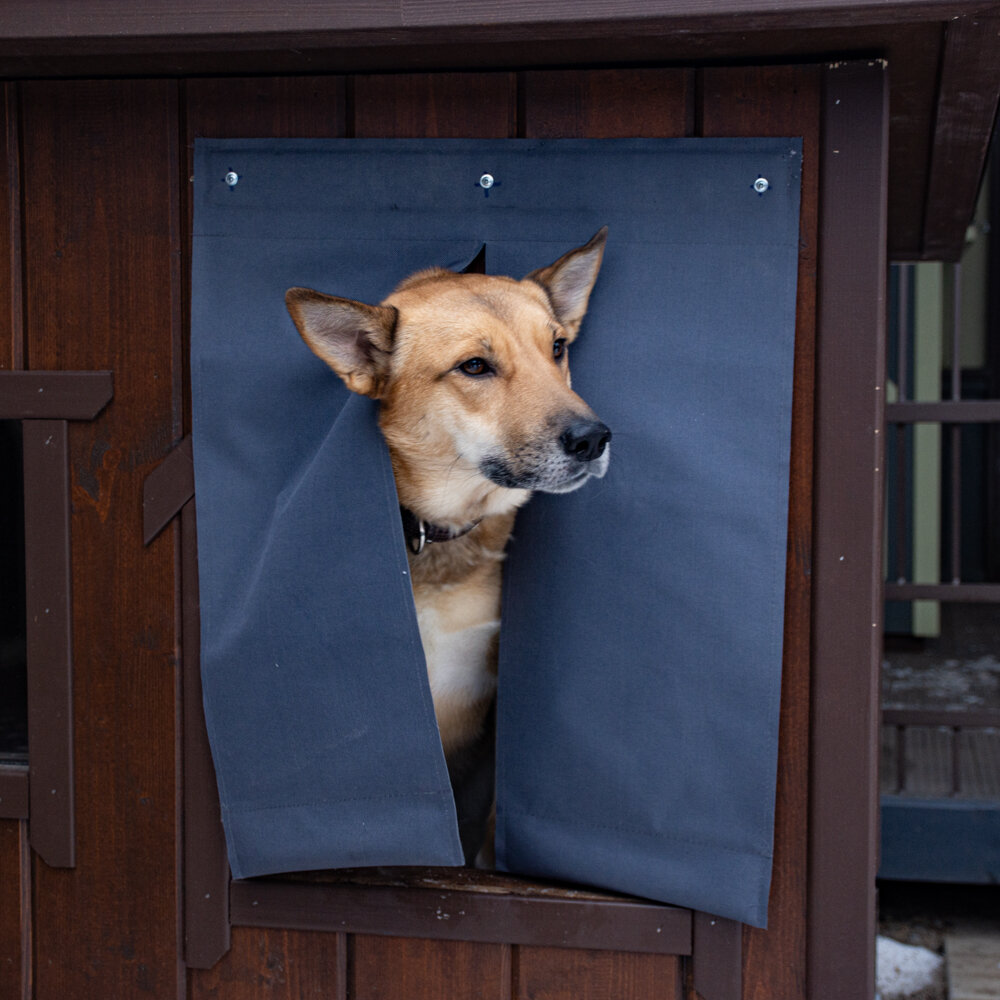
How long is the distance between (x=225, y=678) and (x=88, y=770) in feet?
1.60

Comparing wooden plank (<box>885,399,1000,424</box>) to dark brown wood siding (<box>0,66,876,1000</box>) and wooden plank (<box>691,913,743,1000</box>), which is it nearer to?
dark brown wood siding (<box>0,66,876,1000</box>)

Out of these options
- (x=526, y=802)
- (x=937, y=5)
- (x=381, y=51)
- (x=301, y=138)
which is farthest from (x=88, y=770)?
(x=937, y=5)

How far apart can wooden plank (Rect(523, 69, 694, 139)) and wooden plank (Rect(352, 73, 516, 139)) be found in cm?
7

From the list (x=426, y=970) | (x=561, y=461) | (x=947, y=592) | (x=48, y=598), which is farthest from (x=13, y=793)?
(x=947, y=592)

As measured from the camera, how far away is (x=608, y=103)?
7.07 ft

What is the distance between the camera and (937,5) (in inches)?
70.8

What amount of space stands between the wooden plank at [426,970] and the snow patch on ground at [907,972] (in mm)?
2337

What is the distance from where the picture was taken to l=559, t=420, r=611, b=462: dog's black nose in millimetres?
1921

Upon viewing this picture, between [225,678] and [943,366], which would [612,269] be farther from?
[943,366]

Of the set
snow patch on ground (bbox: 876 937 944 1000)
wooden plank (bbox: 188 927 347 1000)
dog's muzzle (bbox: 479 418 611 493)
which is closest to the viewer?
dog's muzzle (bbox: 479 418 611 493)

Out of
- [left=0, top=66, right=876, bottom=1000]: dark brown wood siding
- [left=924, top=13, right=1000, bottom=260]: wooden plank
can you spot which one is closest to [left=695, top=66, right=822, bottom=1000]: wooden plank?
[left=0, top=66, right=876, bottom=1000]: dark brown wood siding

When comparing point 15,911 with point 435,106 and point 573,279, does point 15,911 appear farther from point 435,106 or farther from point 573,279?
point 435,106

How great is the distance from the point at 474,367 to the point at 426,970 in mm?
1404

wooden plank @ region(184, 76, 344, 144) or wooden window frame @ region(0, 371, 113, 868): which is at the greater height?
wooden plank @ region(184, 76, 344, 144)
